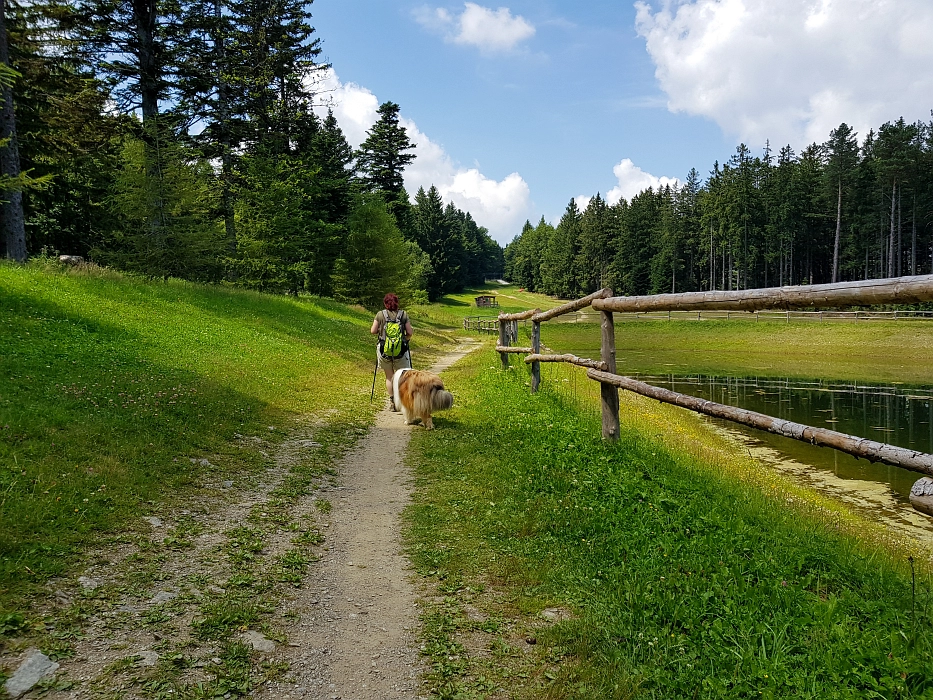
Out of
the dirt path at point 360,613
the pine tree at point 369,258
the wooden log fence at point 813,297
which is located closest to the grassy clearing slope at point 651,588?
the dirt path at point 360,613

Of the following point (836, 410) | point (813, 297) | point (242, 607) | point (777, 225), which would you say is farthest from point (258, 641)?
point (777, 225)

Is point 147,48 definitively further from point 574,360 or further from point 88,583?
point 88,583

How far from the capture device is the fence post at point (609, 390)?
7.06 metres

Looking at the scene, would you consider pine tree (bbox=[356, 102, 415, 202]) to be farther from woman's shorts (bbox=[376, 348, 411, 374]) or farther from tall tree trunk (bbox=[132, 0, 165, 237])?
woman's shorts (bbox=[376, 348, 411, 374])

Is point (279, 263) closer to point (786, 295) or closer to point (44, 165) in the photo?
point (44, 165)

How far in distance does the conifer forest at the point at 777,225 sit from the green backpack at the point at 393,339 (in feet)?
195

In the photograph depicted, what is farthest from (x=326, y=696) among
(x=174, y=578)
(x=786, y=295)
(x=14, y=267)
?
(x=14, y=267)

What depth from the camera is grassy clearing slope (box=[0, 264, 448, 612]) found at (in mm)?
4633

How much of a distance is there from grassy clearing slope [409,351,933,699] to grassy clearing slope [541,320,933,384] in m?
23.2

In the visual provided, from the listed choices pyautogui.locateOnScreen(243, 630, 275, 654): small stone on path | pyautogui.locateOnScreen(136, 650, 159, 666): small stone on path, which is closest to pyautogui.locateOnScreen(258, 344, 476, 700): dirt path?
pyautogui.locateOnScreen(243, 630, 275, 654): small stone on path

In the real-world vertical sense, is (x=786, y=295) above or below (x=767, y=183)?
below

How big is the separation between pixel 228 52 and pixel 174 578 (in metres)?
28.5

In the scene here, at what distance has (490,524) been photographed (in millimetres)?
5082

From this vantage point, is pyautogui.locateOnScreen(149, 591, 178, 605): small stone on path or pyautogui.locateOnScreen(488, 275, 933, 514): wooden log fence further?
pyautogui.locateOnScreen(149, 591, 178, 605): small stone on path
